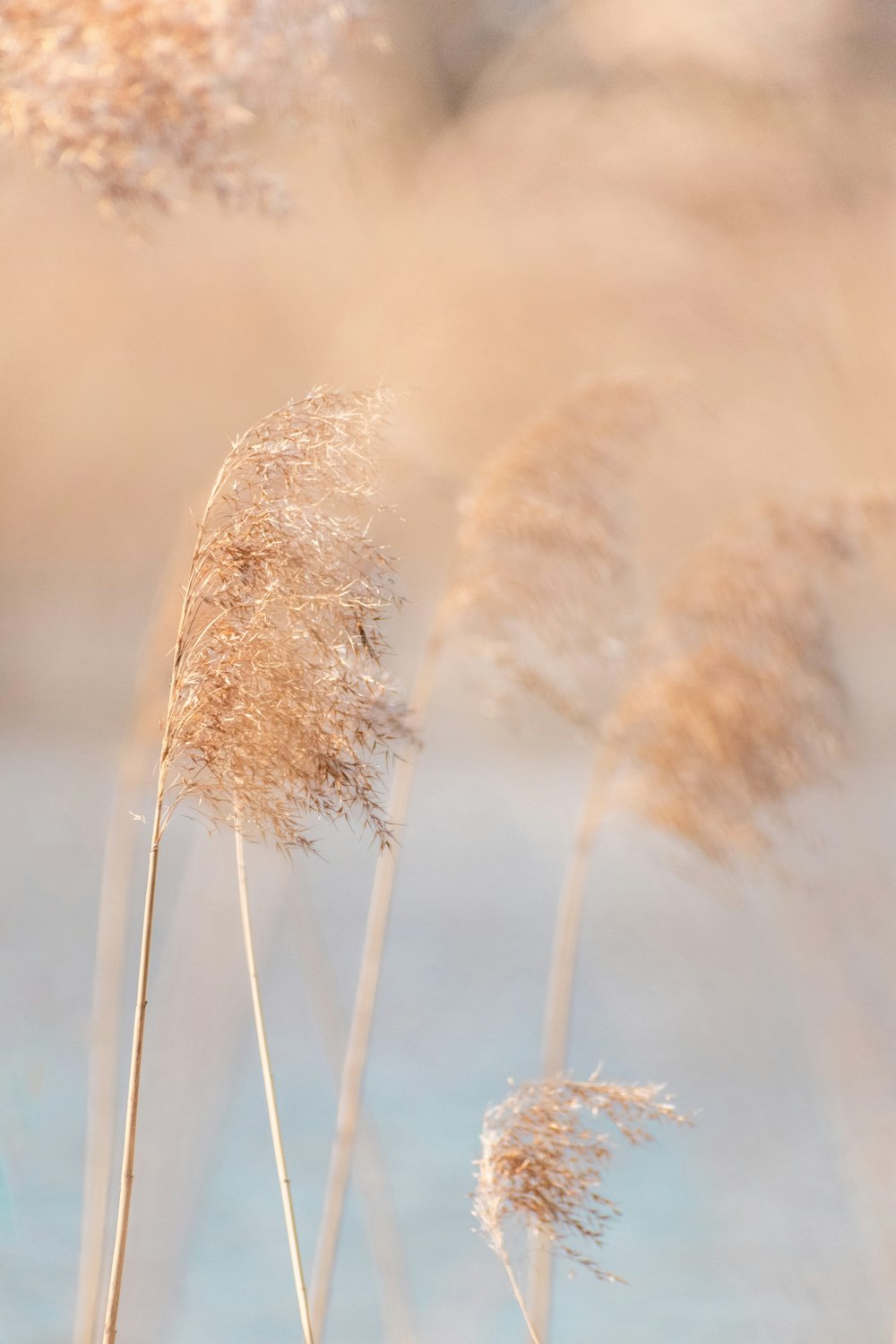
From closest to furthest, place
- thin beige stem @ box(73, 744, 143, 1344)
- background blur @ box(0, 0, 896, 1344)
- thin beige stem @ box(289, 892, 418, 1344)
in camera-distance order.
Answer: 1. thin beige stem @ box(73, 744, 143, 1344)
2. thin beige stem @ box(289, 892, 418, 1344)
3. background blur @ box(0, 0, 896, 1344)

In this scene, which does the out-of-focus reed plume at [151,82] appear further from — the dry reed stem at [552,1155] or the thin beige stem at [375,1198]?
the thin beige stem at [375,1198]

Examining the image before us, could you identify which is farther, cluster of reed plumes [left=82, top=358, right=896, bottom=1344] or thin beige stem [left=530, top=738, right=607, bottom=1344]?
thin beige stem [left=530, top=738, right=607, bottom=1344]

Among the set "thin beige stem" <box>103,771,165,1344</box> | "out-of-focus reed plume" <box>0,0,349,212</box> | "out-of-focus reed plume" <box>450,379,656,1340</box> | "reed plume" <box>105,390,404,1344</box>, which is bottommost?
"thin beige stem" <box>103,771,165,1344</box>

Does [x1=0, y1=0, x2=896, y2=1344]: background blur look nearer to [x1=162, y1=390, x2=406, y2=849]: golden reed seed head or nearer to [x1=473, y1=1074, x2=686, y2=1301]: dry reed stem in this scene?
[x1=162, y1=390, x2=406, y2=849]: golden reed seed head

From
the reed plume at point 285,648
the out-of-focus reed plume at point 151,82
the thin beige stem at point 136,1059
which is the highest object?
the out-of-focus reed plume at point 151,82

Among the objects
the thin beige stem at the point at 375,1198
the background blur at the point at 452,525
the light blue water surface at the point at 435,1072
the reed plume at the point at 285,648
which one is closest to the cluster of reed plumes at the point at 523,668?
the reed plume at the point at 285,648

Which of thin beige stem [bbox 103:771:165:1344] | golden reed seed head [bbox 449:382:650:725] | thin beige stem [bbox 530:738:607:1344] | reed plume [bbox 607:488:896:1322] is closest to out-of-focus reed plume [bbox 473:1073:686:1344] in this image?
thin beige stem [bbox 103:771:165:1344]

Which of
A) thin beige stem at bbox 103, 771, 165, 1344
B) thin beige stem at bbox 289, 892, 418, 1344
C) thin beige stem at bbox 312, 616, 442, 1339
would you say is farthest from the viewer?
thin beige stem at bbox 289, 892, 418, 1344
